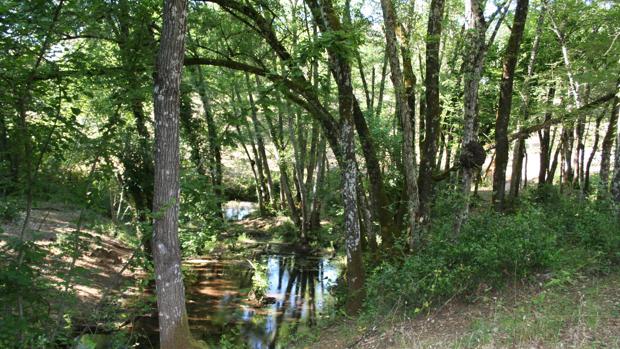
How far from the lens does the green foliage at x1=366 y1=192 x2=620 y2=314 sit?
6973mm

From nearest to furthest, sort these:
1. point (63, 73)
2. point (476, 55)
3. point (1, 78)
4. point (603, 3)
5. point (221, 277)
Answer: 1. point (1, 78)
2. point (63, 73)
3. point (476, 55)
4. point (603, 3)
5. point (221, 277)

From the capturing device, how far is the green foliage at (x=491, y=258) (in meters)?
6.97

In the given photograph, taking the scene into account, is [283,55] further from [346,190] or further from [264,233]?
[264,233]

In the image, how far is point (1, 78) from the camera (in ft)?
19.9

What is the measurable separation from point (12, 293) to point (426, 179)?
783 centimetres

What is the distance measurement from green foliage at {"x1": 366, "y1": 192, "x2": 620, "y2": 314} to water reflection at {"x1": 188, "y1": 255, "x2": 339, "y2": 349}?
150 inches

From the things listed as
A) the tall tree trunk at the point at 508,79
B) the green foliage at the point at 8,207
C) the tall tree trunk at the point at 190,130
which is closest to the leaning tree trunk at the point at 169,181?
the green foliage at the point at 8,207

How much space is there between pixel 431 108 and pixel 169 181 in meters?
5.99

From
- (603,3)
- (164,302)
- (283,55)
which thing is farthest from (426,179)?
(603,3)

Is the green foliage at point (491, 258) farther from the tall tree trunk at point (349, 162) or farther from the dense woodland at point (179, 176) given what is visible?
the tall tree trunk at point (349, 162)

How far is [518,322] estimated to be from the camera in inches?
228

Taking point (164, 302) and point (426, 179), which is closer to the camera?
point (164, 302)

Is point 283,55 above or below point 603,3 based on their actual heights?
below

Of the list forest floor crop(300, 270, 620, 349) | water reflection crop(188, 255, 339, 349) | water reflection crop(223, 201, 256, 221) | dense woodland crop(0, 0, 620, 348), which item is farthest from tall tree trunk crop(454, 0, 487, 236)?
water reflection crop(223, 201, 256, 221)
